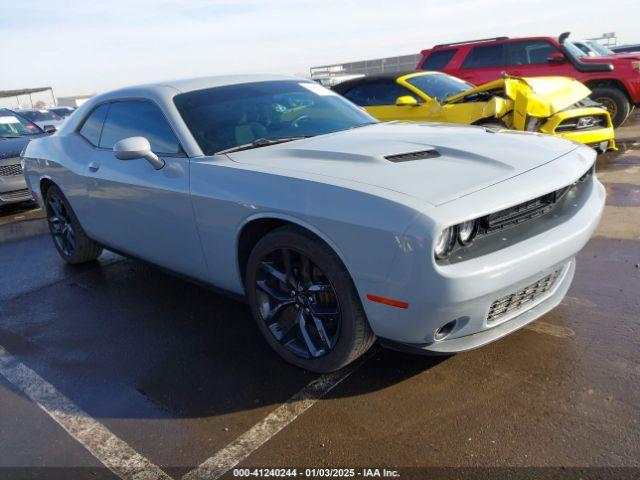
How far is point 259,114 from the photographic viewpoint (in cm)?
351

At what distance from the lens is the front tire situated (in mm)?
2463

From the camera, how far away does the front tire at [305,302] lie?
8.08ft

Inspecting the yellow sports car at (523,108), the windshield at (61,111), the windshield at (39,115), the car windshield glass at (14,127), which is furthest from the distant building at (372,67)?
the yellow sports car at (523,108)

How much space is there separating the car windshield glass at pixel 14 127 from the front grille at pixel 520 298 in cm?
865

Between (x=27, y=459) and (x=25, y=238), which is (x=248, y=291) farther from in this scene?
(x=25, y=238)

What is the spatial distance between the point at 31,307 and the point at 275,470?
9.49 feet

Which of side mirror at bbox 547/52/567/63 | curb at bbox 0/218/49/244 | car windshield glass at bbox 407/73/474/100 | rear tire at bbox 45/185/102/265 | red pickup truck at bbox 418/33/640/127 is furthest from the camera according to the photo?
side mirror at bbox 547/52/567/63

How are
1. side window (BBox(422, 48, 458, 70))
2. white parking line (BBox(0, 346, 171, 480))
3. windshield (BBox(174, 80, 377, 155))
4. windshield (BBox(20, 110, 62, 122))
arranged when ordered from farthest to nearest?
1. windshield (BBox(20, 110, 62, 122))
2. side window (BBox(422, 48, 458, 70))
3. windshield (BBox(174, 80, 377, 155))
4. white parking line (BBox(0, 346, 171, 480))

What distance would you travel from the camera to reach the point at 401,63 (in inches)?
1177

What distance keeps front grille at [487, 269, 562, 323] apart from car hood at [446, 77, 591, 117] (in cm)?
418

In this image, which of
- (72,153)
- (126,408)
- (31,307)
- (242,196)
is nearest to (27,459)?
(126,408)

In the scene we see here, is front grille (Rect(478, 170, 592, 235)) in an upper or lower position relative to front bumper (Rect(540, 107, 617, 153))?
upper

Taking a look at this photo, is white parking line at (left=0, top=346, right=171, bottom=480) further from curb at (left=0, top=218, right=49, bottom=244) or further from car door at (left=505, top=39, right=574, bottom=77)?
car door at (left=505, top=39, right=574, bottom=77)

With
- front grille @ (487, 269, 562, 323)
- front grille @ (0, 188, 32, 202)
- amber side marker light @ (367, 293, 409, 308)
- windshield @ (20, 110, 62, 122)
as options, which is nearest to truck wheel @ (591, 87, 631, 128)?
front grille @ (487, 269, 562, 323)
